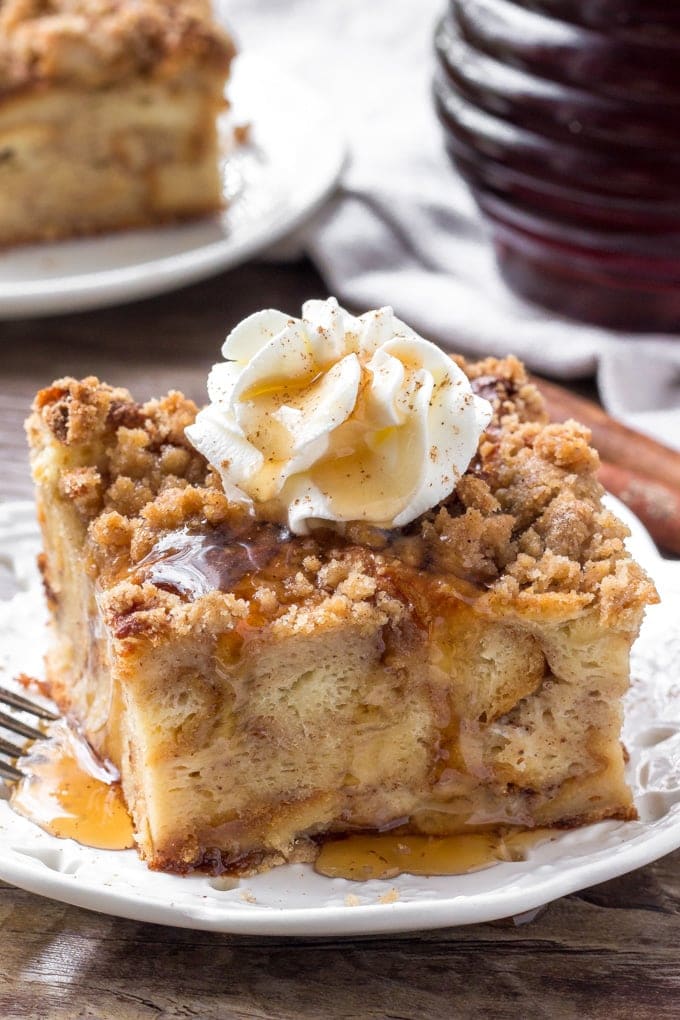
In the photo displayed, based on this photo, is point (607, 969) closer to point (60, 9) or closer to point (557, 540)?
point (557, 540)

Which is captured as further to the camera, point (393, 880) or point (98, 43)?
point (98, 43)

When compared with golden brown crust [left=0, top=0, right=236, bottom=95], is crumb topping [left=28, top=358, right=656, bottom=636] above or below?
above

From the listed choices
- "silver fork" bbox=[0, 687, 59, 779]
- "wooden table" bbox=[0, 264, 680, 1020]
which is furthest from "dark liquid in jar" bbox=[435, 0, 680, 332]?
"silver fork" bbox=[0, 687, 59, 779]

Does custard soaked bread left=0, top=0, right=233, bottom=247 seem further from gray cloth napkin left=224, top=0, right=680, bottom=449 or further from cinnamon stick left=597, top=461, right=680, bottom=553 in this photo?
cinnamon stick left=597, top=461, right=680, bottom=553

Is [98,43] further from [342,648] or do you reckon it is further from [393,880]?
[393,880]

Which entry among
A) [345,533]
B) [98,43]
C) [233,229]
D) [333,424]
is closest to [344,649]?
[345,533]

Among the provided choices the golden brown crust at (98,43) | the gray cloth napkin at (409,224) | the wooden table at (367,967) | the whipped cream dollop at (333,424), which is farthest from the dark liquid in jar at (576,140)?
the wooden table at (367,967)

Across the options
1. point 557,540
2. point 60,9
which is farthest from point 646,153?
point 60,9
